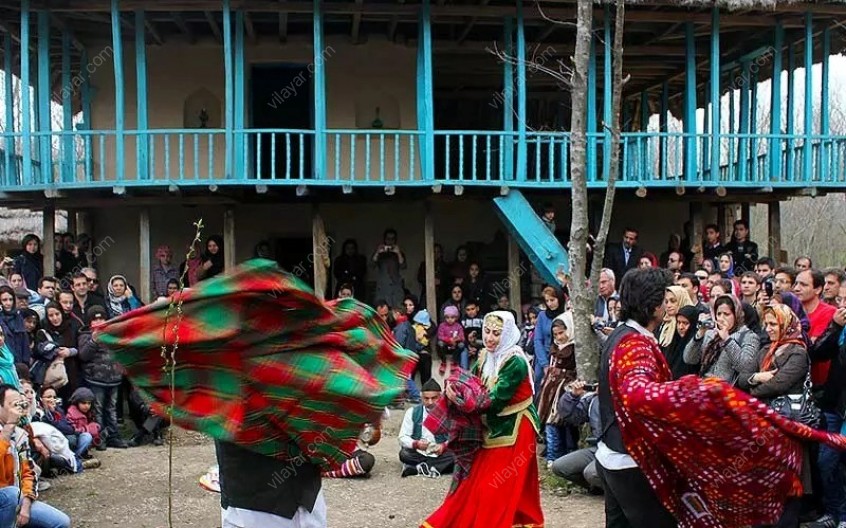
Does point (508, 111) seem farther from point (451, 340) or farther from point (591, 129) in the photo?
point (451, 340)

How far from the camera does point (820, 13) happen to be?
12344 millimetres

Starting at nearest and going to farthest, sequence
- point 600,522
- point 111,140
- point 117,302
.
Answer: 1. point 600,522
2. point 117,302
3. point 111,140

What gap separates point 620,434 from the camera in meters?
3.72

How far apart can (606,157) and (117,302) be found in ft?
21.6

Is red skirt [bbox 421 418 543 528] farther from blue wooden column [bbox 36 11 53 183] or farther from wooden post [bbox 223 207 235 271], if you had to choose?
blue wooden column [bbox 36 11 53 183]

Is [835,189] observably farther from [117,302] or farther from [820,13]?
[117,302]

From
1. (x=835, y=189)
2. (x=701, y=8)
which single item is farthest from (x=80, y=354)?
(x=835, y=189)

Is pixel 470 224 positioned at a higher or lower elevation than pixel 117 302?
higher

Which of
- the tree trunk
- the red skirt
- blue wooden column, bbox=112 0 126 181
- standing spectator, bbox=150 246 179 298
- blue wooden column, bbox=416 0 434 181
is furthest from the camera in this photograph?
standing spectator, bbox=150 246 179 298

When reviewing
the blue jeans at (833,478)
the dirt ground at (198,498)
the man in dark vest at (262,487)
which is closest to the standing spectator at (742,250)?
the dirt ground at (198,498)

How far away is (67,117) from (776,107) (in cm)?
1055

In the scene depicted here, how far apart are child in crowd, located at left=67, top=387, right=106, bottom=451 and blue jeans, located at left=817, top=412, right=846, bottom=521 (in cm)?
640

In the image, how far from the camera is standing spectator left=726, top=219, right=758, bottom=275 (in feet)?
38.5

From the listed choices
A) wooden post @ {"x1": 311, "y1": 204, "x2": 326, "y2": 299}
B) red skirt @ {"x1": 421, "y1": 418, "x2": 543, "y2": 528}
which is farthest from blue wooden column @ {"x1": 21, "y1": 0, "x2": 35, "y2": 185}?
red skirt @ {"x1": 421, "y1": 418, "x2": 543, "y2": 528}
